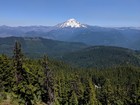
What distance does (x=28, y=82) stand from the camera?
54438 mm

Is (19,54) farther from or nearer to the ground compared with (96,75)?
farther from the ground

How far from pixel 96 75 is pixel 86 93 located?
10011cm

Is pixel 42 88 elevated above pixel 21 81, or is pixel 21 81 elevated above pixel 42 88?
pixel 21 81

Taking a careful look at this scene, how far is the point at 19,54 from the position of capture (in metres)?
55.5

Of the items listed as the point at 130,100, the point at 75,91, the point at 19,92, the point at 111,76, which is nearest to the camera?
the point at 19,92

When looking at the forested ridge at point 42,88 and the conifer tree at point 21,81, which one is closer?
the conifer tree at point 21,81

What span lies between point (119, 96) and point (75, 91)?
70.8 feet

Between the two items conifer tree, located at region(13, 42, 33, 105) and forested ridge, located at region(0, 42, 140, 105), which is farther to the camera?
forested ridge, located at region(0, 42, 140, 105)

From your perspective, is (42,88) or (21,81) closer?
(21,81)

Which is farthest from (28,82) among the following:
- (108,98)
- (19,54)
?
(108,98)

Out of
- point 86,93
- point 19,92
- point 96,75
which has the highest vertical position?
point 19,92

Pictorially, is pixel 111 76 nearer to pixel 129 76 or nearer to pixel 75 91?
pixel 129 76

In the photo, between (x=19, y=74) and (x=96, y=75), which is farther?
(x=96, y=75)

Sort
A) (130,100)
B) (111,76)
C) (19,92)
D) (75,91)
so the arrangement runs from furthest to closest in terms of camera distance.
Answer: (111,76)
(130,100)
(75,91)
(19,92)
